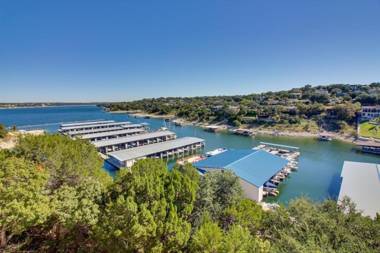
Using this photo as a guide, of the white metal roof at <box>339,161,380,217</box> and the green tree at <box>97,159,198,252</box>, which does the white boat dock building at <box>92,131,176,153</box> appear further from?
the white metal roof at <box>339,161,380,217</box>

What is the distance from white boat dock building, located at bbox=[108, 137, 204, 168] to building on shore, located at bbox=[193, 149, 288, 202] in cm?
1097

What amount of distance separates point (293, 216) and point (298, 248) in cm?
442

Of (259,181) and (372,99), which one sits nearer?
(259,181)

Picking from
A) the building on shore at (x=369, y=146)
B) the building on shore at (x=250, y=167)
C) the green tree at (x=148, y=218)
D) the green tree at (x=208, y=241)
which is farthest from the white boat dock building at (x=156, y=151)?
the building on shore at (x=369, y=146)

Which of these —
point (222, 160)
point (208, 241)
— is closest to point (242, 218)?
point (208, 241)

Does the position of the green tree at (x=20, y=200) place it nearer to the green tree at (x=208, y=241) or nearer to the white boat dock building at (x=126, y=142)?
the green tree at (x=208, y=241)

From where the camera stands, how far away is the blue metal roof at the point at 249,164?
27.0 meters

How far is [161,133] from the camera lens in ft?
186

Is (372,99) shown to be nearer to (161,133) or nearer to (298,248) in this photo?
(161,133)

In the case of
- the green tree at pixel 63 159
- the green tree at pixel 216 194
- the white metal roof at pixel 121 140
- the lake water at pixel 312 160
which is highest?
the green tree at pixel 63 159

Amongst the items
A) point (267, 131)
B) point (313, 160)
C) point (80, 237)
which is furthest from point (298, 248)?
point (267, 131)

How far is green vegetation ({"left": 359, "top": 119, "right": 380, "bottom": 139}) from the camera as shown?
5753 centimetres

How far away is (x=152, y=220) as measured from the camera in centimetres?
926

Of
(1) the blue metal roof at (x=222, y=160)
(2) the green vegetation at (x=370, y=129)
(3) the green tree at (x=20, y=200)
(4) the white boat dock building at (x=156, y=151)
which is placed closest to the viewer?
(3) the green tree at (x=20, y=200)
